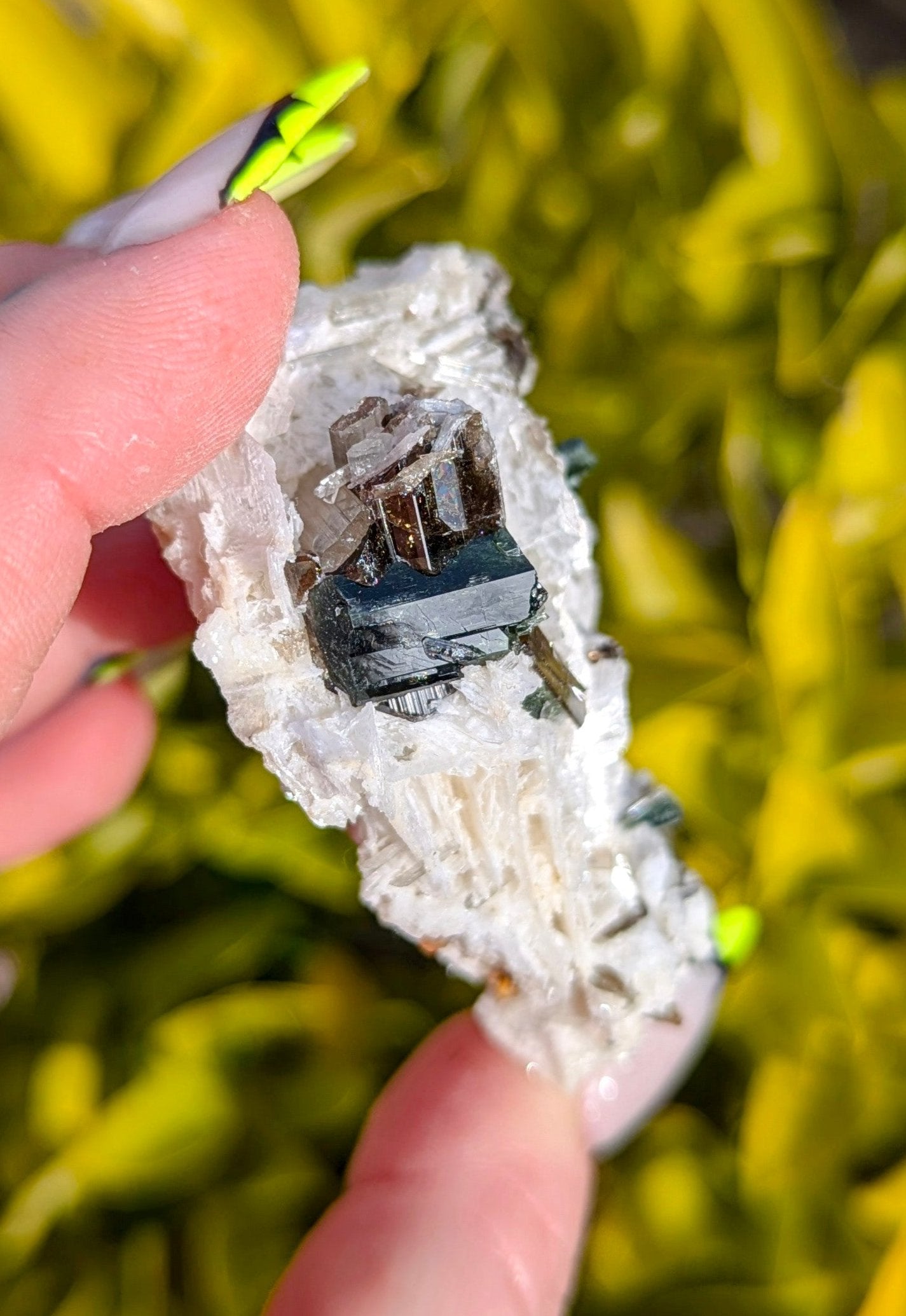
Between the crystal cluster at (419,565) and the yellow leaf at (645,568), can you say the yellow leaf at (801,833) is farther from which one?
the crystal cluster at (419,565)

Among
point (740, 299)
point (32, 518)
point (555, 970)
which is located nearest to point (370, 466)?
point (32, 518)

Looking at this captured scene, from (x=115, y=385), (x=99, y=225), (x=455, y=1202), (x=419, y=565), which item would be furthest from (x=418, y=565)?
(x=455, y=1202)

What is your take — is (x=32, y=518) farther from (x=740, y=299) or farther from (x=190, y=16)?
(x=740, y=299)

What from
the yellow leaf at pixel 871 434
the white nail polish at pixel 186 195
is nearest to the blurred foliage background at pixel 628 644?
the yellow leaf at pixel 871 434

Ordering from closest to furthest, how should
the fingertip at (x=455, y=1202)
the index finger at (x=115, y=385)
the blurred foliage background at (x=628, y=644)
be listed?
1. the index finger at (x=115, y=385)
2. the fingertip at (x=455, y=1202)
3. the blurred foliage background at (x=628, y=644)

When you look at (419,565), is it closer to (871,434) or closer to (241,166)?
(241,166)

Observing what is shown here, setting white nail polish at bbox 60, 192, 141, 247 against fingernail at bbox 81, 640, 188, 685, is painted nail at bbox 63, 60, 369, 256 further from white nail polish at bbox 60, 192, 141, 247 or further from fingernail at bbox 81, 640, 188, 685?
fingernail at bbox 81, 640, 188, 685
